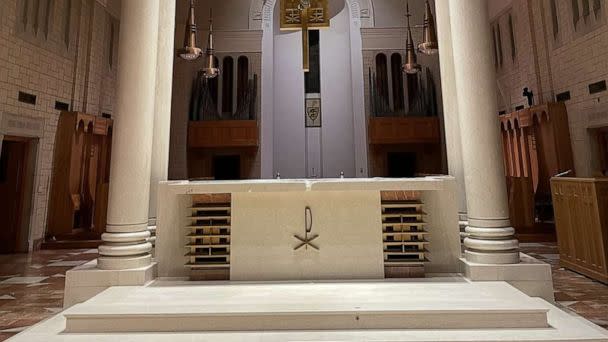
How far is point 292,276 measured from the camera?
288 cm

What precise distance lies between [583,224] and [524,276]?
6.53 feet

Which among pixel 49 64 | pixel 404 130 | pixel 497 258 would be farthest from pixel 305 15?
pixel 404 130

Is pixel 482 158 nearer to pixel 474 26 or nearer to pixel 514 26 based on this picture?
pixel 474 26

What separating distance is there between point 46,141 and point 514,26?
33.2 feet

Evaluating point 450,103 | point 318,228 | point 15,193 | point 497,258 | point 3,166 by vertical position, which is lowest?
point 497,258

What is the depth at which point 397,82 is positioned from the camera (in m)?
9.95

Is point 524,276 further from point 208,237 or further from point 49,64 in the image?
point 49,64

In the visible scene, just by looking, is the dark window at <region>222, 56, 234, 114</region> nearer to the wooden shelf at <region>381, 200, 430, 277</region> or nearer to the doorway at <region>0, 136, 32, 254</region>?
the doorway at <region>0, 136, 32, 254</region>

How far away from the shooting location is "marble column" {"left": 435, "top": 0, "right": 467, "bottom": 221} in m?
3.37

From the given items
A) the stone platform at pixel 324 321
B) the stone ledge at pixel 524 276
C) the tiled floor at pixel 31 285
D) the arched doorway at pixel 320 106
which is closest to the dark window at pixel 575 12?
the arched doorway at pixel 320 106

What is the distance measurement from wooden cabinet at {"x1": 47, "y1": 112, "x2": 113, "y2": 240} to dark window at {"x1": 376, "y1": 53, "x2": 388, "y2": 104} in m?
7.11

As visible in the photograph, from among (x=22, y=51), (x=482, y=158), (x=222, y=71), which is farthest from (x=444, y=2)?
(x=222, y=71)

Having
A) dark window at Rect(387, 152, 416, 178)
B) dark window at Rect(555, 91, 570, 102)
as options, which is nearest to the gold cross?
dark window at Rect(555, 91, 570, 102)

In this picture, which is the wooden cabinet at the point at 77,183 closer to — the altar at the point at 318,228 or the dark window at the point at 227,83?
the dark window at the point at 227,83
